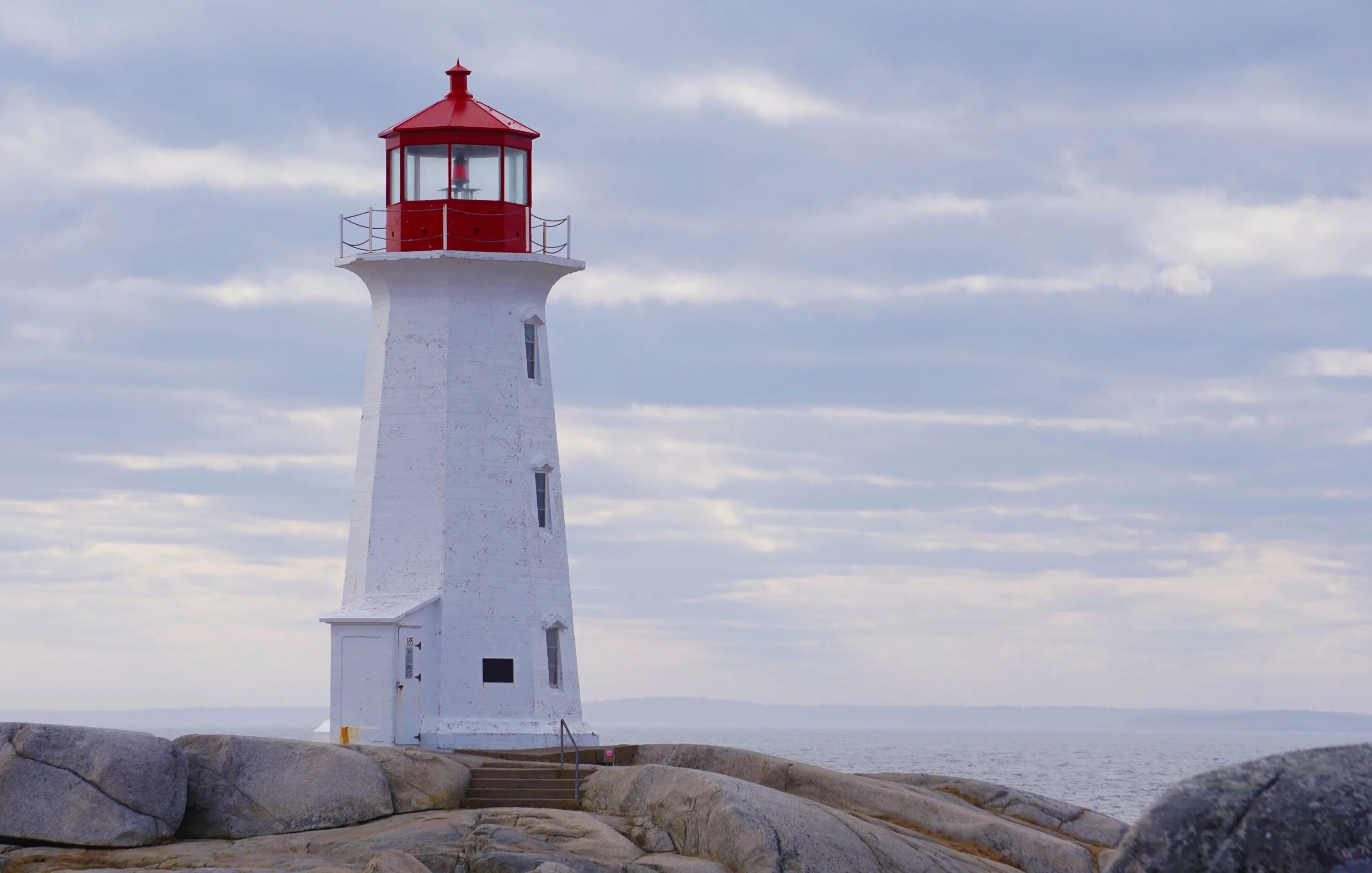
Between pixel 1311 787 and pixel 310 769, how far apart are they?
483 inches

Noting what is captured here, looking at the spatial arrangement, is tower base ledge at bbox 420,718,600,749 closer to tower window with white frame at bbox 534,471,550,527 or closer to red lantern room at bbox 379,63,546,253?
tower window with white frame at bbox 534,471,550,527

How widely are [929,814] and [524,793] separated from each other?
4.98m

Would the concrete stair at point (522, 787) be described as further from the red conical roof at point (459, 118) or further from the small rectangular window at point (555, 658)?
the red conical roof at point (459, 118)

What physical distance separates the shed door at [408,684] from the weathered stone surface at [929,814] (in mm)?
4416

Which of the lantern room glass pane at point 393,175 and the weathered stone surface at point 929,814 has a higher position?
the lantern room glass pane at point 393,175

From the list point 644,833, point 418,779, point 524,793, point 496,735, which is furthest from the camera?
point 496,735

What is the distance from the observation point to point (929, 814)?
20.6 m

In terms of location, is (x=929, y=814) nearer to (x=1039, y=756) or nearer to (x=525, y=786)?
(x=525, y=786)

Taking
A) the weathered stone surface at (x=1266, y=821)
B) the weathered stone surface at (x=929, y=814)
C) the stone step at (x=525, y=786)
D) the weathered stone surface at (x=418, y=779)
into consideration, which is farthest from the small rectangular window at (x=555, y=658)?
the weathered stone surface at (x=1266, y=821)

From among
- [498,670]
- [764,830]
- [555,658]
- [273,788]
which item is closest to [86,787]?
[273,788]

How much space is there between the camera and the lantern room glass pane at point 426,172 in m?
25.0

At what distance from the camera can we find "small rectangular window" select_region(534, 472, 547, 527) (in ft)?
82.2

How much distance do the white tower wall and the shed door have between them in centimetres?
6

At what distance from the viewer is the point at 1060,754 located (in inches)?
4181
